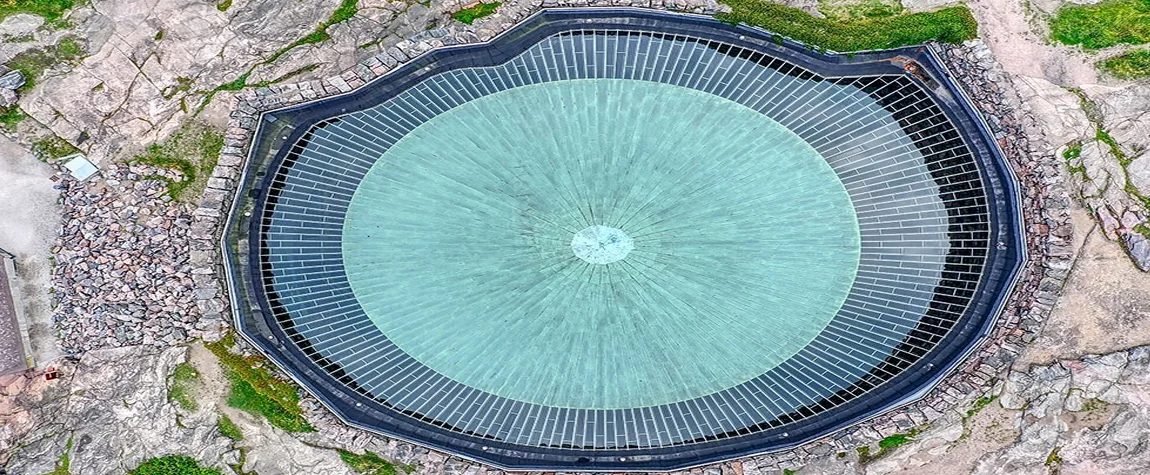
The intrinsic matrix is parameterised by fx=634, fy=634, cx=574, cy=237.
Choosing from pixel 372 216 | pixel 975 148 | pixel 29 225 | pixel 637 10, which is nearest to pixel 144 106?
pixel 29 225

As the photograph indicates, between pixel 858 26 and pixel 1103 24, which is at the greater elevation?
pixel 1103 24

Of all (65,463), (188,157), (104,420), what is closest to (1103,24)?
(188,157)

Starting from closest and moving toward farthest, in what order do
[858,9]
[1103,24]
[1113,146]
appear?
[1113,146] → [1103,24] → [858,9]

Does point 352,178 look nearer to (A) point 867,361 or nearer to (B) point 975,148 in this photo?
(A) point 867,361

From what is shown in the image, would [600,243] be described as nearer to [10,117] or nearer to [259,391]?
[259,391]

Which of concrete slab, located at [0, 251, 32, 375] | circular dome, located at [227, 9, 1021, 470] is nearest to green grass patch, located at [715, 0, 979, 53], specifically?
circular dome, located at [227, 9, 1021, 470]

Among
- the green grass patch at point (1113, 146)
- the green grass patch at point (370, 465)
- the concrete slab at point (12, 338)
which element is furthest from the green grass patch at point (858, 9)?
the concrete slab at point (12, 338)

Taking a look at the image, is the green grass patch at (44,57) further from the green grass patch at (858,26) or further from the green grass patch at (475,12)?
the green grass patch at (858,26)
